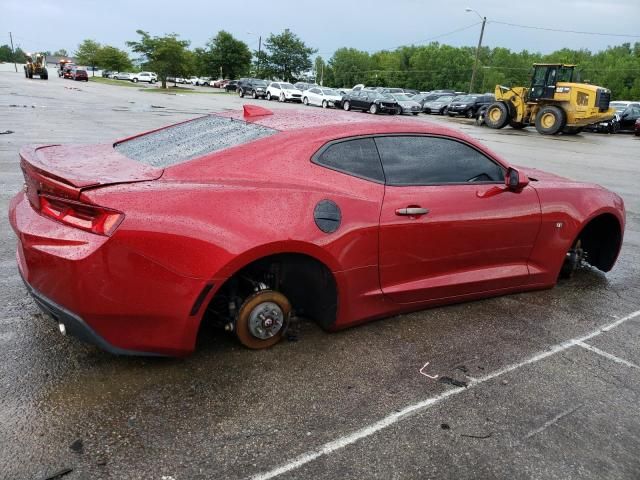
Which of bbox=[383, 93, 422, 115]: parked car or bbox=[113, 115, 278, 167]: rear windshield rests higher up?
bbox=[113, 115, 278, 167]: rear windshield

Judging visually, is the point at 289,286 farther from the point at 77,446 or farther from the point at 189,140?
the point at 77,446

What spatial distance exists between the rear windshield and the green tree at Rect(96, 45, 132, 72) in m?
106

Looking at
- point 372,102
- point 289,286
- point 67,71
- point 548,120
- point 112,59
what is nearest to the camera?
point 289,286

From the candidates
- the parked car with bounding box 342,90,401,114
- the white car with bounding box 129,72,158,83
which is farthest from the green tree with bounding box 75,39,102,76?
the parked car with bounding box 342,90,401,114

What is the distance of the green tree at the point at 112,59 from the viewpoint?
98.1m

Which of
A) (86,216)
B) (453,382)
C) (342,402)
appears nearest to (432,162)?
(453,382)

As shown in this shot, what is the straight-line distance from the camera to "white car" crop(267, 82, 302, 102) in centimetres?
4006

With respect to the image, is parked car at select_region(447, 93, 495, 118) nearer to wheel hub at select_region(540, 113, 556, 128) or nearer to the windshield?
the windshield

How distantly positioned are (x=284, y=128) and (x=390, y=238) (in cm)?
97

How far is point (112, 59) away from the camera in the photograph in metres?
98.1

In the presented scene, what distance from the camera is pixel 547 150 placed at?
16953 mm

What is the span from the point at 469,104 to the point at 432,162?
107ft

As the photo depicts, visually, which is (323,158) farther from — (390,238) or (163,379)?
(163,379)

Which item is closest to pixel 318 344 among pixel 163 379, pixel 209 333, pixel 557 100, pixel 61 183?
pixel 209 333
